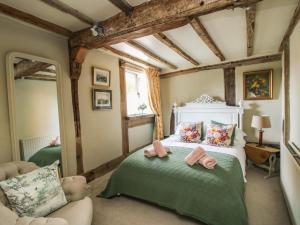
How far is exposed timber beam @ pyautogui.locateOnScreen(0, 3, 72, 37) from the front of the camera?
1.79m

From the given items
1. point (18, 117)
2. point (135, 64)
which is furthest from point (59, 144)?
point (135, 64)

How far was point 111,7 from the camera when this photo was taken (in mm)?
1905

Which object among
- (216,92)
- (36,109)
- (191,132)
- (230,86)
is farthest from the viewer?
(216,92)

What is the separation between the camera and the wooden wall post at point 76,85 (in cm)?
259

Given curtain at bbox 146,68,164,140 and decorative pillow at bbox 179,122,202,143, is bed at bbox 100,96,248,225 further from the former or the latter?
curtain at bbox 146,68,164,140

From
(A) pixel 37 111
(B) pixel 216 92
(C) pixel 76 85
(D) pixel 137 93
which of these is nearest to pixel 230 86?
(B) pixel 216 92

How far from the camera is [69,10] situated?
188 centimetres

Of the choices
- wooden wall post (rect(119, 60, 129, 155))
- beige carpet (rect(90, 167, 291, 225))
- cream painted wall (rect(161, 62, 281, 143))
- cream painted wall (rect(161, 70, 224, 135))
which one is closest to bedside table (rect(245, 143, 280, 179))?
beige carpet (rect(90, 167, 291, 225))

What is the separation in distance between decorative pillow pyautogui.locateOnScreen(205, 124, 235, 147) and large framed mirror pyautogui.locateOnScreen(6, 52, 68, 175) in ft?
7.98

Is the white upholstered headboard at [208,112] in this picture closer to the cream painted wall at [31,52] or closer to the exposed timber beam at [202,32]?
the exposed timber beam at [202,32]

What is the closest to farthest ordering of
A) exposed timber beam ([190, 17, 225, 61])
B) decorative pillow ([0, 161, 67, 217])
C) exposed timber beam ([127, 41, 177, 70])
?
decorative pillow ([0, 161, 67, 217]) < exposed timber beam ([190, 17, 225, 61]) < exposed timber beam ([127, 41, 177, 70])

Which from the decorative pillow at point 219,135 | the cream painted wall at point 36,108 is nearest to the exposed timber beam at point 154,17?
the cream painted wall at point 36,108

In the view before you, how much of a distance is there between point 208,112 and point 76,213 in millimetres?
3311

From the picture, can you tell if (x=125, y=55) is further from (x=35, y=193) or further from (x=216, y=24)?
(x=35, y=193)
